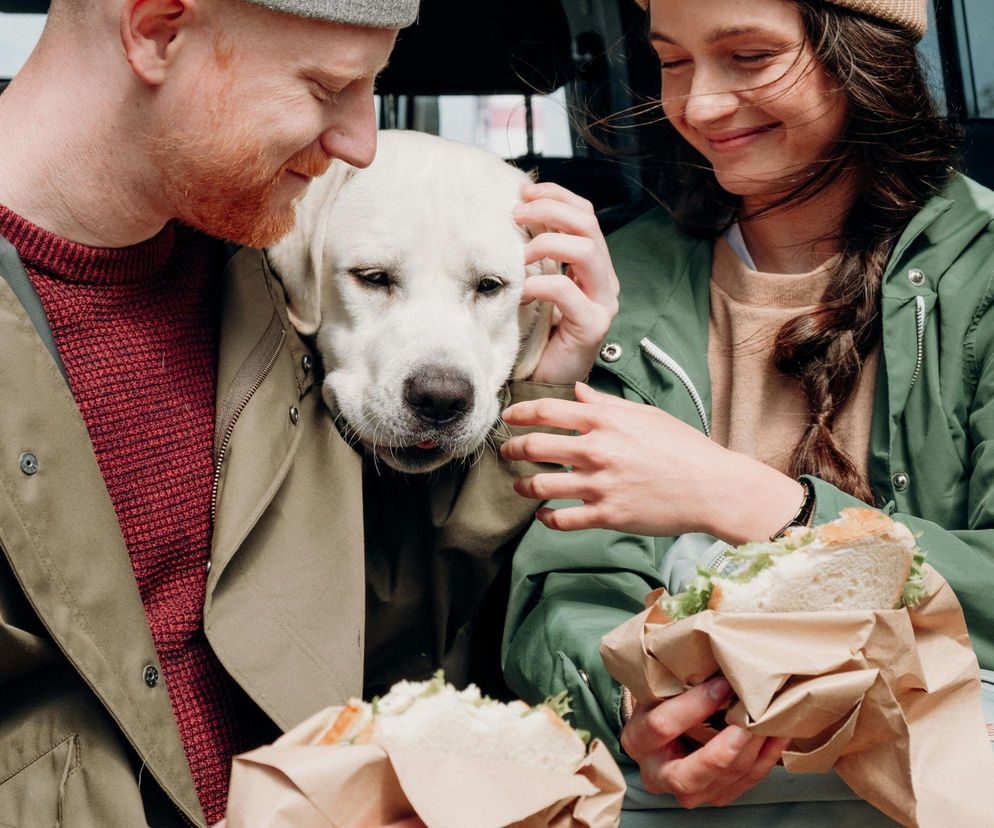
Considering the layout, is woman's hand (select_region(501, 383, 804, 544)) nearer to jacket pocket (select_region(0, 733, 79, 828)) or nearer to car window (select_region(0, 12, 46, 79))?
jacket pocket (select_region(0, 733, 79, 828))

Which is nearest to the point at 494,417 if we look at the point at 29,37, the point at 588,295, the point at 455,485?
the point at 455,485

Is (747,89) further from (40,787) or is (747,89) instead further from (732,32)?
(40,787)

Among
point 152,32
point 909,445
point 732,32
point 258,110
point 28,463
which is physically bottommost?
point 909,445

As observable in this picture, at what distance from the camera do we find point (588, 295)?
214cm

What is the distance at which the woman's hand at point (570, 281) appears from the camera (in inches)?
81.4

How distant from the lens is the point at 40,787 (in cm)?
157

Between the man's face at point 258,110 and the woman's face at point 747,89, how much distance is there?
572mm

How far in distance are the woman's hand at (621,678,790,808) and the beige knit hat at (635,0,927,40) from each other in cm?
119

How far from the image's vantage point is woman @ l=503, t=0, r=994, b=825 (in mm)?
1850

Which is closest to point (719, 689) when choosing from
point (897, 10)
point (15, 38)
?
point (897, 10)

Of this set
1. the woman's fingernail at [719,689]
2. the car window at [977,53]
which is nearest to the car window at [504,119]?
the car window at [977,53]

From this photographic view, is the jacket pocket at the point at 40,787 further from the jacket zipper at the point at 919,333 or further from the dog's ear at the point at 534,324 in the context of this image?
the jacket zipper at the point at 919,333

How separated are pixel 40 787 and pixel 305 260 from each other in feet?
3.33

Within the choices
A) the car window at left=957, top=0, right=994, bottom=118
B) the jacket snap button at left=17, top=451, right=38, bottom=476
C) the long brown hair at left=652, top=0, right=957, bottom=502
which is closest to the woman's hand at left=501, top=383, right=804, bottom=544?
the long brown hair at left=652, top=0, right=957, bottom=502
